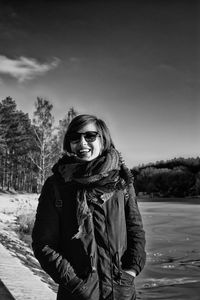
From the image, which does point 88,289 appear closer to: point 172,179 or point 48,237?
point 48,237

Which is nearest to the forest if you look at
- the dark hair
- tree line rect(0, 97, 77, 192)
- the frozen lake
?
tree line rect(0, 97, 77, 192)

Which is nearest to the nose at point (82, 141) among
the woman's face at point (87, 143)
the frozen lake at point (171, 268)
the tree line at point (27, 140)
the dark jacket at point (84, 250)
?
the woman's face at point (87, 143)

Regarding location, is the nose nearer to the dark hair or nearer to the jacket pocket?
the dark hair

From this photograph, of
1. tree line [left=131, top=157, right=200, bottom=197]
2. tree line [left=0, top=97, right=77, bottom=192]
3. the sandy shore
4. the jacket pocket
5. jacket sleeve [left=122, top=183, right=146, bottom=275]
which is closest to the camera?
the jacket pocket

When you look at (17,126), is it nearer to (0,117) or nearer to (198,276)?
(0,117)

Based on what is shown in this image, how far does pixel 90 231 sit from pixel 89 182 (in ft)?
0.78

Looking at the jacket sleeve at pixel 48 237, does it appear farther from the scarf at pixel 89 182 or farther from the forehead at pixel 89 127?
the forehead at pixel 89 127

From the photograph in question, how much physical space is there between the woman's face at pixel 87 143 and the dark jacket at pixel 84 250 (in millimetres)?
217

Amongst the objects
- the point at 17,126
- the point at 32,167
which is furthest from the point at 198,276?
the point at 32,167

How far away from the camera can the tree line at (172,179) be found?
40.5m

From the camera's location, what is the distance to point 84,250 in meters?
1.95

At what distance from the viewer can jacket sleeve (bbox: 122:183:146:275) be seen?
2072 millimetres

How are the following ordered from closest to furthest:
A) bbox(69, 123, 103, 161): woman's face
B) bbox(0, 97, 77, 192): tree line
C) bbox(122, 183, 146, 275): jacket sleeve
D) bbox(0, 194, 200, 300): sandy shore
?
bbox(122, 183, 146, 275): jacket sleeve < bbox(69, 123, 103, 161): woman's face < bbox(0, 194, 200, 300): sandy shore < bbox(0, 97, 77, 192): tree line

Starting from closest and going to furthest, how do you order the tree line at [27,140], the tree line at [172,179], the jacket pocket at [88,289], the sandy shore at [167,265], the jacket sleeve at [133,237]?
the jacket pocket at [88,289] → the jacket sleeve at [133,237] → the sandy shore at [167,265] → the tree line at [27,140] → the tree line at [172,179]
